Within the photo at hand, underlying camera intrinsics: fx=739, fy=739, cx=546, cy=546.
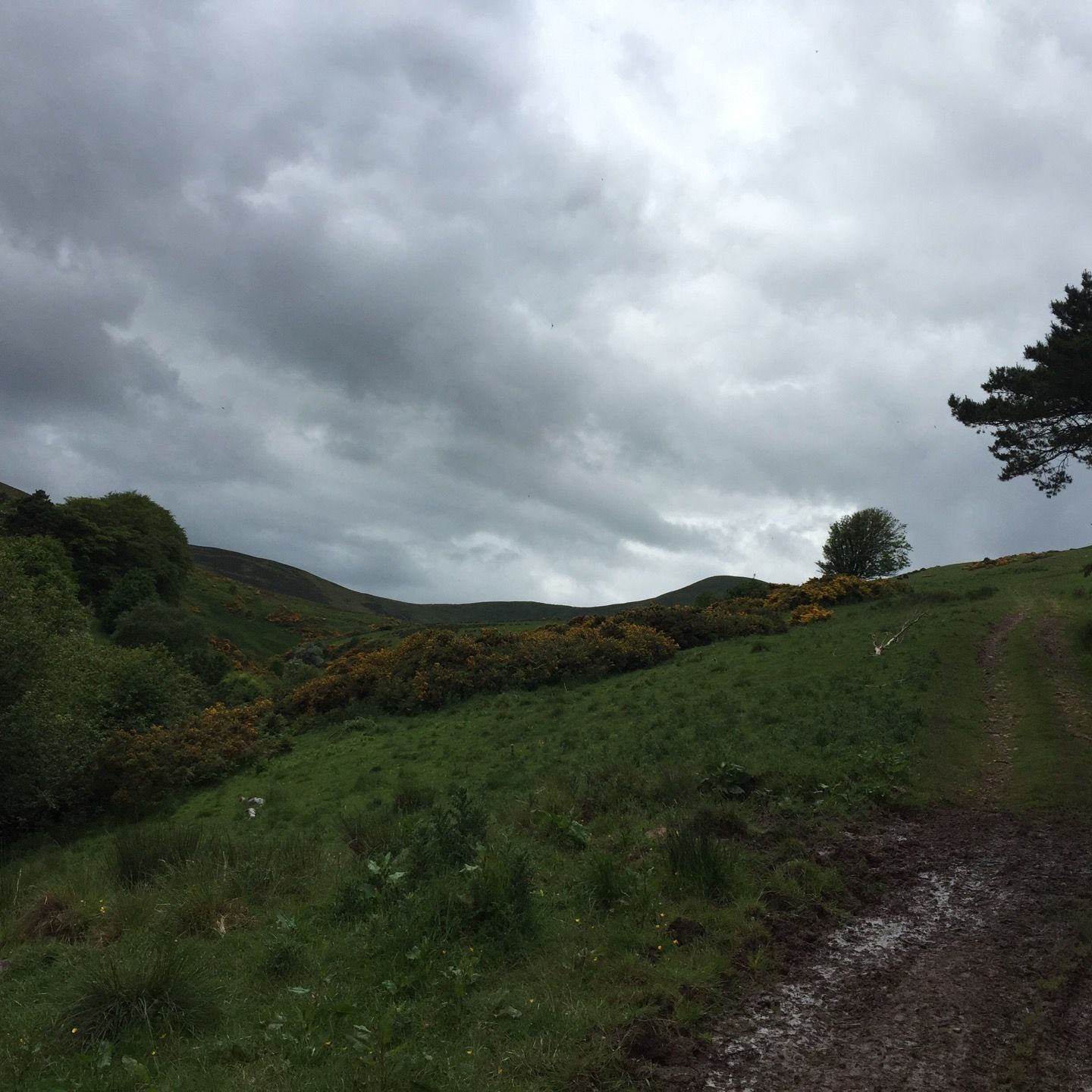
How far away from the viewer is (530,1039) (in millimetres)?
5852

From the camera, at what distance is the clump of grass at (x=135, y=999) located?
19.7 feet

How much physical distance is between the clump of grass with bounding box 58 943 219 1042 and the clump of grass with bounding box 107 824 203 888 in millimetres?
4036

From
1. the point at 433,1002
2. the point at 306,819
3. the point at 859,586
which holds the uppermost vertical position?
the point at 859,586

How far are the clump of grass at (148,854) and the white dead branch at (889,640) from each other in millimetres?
20774

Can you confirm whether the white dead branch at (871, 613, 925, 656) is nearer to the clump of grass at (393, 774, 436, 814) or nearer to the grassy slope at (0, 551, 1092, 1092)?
the grassy slope at (0, 551, 1092, 1092)

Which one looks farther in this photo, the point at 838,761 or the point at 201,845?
the point at 838,761

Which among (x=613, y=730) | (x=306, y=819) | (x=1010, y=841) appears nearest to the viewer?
(x=1010, y=841)

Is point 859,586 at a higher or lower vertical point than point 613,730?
higher

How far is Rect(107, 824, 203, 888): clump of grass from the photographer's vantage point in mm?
10523

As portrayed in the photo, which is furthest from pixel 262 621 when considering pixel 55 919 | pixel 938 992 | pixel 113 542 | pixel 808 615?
pixel 938 992

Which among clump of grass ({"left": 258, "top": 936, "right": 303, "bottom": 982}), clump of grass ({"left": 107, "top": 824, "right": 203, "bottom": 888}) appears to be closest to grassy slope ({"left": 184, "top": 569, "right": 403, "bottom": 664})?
clump of grass ({"left": 107, "top": 824, "right": 203, "bottom": 888})

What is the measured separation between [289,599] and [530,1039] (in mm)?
141805

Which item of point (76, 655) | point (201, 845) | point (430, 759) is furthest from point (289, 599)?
point (201, 845)

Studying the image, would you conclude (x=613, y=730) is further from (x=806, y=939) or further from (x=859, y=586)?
(x=859, y=586)
